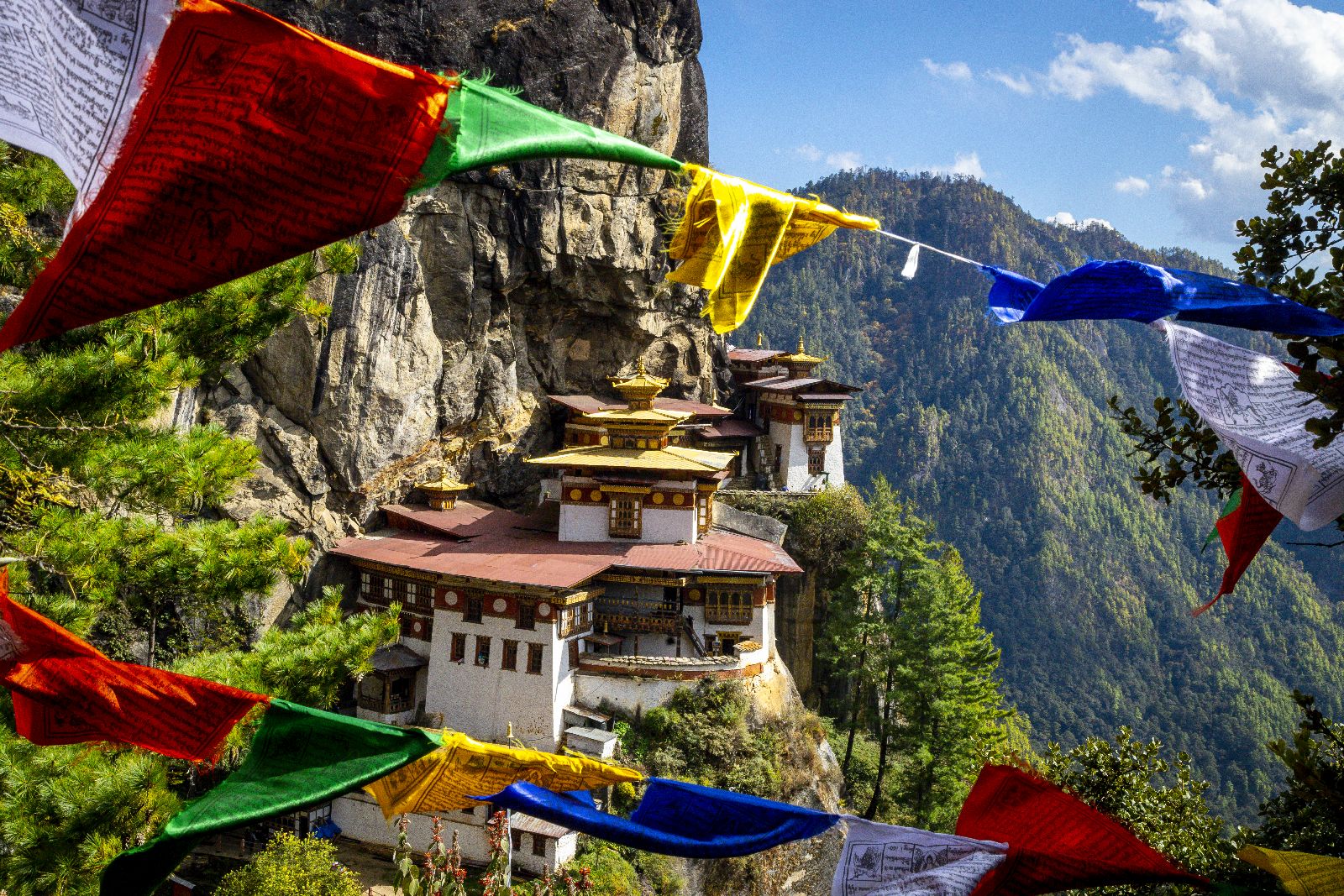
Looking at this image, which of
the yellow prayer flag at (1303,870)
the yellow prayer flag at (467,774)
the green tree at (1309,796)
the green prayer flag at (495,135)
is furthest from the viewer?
the yellow prayer flag at (467,774)

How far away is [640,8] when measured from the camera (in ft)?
103

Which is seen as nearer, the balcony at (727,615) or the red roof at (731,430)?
the balcony at (727,615)

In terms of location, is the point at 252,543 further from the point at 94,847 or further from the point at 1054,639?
the point at 1054,639

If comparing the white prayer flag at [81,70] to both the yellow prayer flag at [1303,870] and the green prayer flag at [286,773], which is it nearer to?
the green prayer flag at [286,773]

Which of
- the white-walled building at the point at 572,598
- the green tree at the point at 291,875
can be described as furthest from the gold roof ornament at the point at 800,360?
the green tree at the point at 291,875

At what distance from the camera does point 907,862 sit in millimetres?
4996

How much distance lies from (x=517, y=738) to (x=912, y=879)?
1703 centimetres

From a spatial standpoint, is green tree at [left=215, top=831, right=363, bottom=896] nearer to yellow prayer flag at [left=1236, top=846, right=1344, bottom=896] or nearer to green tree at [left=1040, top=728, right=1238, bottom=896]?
green tree at [left=1040, top=728, right=1238, bottom=896]

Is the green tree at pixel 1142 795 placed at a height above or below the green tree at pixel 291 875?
above

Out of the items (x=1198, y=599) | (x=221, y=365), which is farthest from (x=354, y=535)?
(x=1198, y=599)

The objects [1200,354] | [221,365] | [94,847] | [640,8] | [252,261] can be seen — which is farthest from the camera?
[640,8]

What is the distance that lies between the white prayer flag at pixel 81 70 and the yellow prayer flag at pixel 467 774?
366 centimetres

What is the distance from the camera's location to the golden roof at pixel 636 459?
2403 cm

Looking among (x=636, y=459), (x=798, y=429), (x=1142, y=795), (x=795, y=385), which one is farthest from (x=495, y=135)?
(x=798, y=429)
